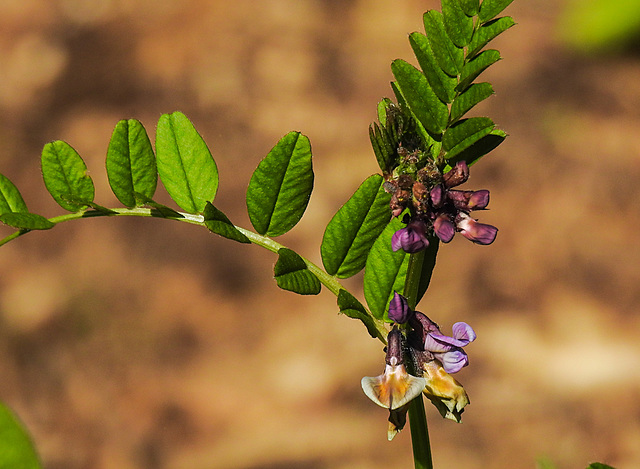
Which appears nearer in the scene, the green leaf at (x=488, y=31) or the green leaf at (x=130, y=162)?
the green leaf at (x=488, y=31)

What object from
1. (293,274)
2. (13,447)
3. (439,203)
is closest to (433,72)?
(439,203)

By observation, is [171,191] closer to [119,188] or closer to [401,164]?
[119,188]

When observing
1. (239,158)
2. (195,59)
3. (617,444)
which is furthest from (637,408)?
(195,59)

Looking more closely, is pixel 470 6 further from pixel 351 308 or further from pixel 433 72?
pixel 351 308

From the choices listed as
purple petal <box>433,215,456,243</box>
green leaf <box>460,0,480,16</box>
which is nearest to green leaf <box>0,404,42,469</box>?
purple petal <box>433,215,456,243</box>

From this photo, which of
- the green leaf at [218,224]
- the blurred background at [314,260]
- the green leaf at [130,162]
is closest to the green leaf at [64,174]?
the green leaf at [130,162]

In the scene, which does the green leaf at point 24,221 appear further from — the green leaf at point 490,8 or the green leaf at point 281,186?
the green leaf at point 490,8
